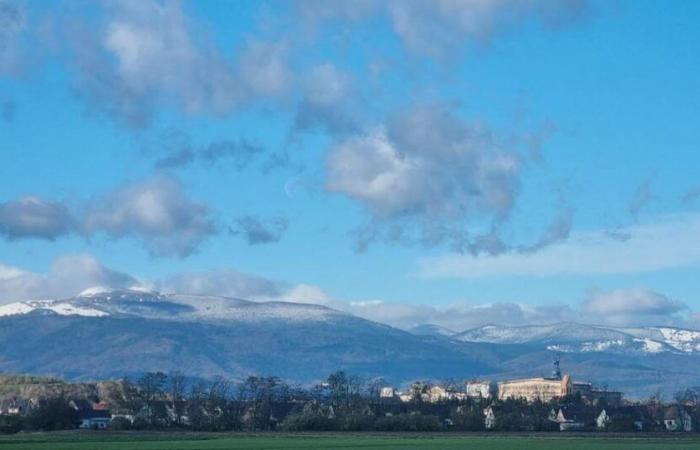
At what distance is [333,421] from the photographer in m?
165

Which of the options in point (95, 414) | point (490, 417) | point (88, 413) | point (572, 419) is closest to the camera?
point (490, 417)

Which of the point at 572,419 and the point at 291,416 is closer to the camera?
the point at 291,416

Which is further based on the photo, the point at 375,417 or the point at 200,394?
the point at 200,394

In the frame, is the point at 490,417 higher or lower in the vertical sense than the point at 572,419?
lower

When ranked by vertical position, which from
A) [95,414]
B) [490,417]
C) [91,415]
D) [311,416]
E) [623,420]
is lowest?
[623,420]

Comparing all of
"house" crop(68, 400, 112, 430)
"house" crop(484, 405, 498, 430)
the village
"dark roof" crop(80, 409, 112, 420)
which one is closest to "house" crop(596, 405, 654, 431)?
the village

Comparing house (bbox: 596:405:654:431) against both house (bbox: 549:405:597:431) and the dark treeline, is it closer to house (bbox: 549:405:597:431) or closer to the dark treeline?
the dark treeline

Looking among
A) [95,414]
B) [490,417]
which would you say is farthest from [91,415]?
[490,417]

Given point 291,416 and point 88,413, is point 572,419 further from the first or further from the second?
point 88,413

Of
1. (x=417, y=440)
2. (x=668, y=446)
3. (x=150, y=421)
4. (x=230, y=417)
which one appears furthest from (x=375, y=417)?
(x=668, y=446)

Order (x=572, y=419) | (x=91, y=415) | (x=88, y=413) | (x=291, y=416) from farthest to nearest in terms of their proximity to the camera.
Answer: (x=572, y=419) → (x=88, y=413) → (x=91, y=415) → (x=291, y=416)

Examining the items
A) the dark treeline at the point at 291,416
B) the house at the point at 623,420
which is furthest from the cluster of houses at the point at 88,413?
the house at the point at 623,420

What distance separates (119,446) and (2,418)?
53595 mm

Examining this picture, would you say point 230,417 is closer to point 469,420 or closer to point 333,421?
point 333,421
